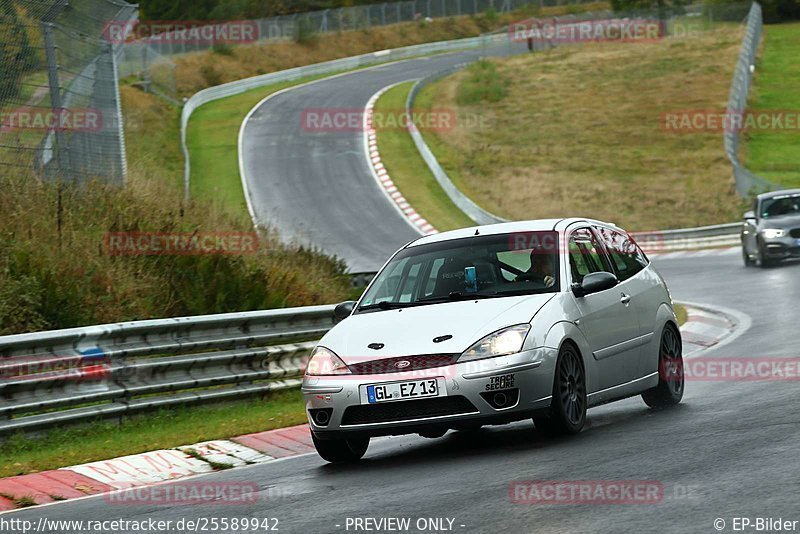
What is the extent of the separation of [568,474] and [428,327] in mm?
1718

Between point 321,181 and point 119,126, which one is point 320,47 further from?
point 119,126

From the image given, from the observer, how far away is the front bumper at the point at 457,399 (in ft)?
27.6

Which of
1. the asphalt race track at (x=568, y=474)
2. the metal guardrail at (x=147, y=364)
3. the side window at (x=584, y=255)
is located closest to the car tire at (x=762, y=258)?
the metal guardrail at (x=147, y=364)

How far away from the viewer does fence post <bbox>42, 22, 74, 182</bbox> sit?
1536 centimetres

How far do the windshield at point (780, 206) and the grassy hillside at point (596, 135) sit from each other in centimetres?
1357

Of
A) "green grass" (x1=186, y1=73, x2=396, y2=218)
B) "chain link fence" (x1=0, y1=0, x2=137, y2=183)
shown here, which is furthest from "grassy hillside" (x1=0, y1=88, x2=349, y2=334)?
"green grass" (x1=186, y1=73, x2=396, y2=218)

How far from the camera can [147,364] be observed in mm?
11602

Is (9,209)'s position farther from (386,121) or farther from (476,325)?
(386,121)

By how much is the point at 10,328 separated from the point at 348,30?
7721 cm

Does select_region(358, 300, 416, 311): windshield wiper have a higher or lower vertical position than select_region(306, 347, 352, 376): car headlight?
higher

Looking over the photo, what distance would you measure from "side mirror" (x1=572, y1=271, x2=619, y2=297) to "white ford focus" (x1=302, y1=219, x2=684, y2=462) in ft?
0.04

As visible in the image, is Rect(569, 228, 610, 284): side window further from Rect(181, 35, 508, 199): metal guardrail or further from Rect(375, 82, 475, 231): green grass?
Rect(181, 35, 508, 199): metal guardrail

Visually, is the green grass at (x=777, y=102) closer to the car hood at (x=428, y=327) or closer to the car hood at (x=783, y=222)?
the car hood at (x=783, y=222)
